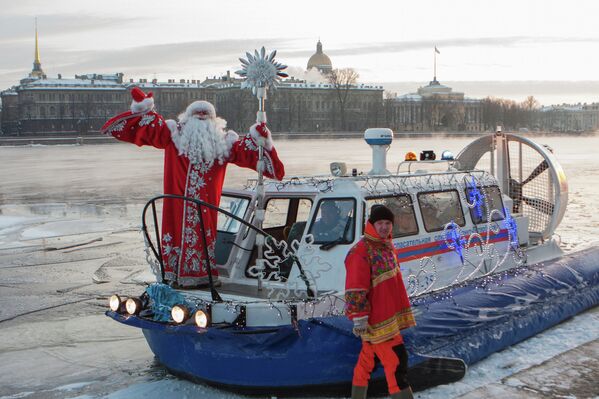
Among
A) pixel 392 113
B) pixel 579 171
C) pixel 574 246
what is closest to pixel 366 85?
pixel 392 113

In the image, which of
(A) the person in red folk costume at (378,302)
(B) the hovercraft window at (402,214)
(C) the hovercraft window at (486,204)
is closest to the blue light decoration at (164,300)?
(A) the person in red folk costume at (378,302)

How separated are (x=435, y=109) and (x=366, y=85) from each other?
16.3 meters

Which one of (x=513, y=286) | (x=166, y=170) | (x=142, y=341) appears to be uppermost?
(x=166, y=170)

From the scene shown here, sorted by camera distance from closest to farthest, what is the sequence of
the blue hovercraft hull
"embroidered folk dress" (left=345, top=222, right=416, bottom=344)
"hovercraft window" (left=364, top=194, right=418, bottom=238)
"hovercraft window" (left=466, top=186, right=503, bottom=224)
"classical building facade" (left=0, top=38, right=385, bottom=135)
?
"embroidered folk dress" (left=345, top=222, right=416, bottom=344), the blue hovercraft hull, "hovercraft window" (left=364, top=194, right=418, bottom=238), "hovercraft window" (left=466, top=186, right=503, bottom=224), "classical building facade" (left=0, top=38, right=385, bottom=135)

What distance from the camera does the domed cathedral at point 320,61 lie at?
15712 centimetres

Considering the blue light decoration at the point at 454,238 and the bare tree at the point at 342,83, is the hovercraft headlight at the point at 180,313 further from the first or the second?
the bare tree at the point at 342,83

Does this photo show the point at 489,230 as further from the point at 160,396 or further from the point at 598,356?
the point at 160,396

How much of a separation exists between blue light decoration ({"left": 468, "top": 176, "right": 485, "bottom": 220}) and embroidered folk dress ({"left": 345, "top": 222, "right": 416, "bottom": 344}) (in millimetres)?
3512

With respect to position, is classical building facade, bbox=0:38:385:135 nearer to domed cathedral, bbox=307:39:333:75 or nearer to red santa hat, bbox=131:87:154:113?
domed cathedral, bbox=307:39:333:75

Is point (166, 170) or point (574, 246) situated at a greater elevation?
point (166, 170)

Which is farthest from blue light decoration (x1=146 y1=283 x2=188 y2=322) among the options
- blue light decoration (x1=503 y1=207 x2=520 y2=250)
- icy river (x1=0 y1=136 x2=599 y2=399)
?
blue light decoration (x1=503 y1=207 x2=520 y2=250)

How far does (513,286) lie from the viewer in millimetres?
8320

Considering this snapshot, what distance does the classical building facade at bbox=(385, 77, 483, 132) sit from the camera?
141875 millimetres

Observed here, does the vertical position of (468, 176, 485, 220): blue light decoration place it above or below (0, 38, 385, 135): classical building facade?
below
